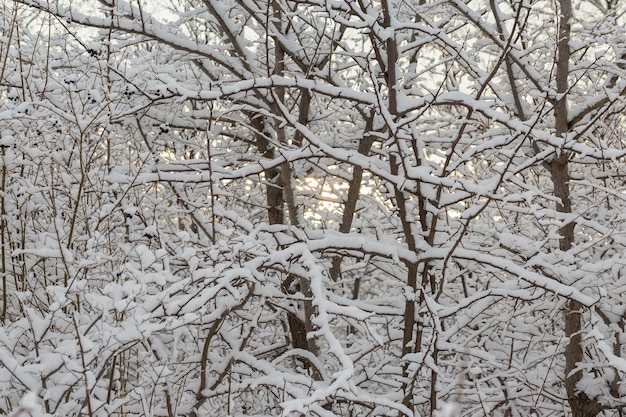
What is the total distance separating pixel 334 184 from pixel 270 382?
163 inches

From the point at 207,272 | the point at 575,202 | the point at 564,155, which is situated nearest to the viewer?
the point at 207,272

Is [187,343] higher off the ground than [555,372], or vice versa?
[187,343]

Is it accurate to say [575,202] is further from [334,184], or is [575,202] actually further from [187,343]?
[187,343]

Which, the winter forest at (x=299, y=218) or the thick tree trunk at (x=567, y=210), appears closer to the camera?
the winter forest at (x=299, y=218)

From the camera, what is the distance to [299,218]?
5.65 m

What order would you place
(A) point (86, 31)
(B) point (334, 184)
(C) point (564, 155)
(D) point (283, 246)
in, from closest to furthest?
(D) point (283, 246) < (C) point (564, 155) < (A) point (86, 31) < (B) point (334, 184)

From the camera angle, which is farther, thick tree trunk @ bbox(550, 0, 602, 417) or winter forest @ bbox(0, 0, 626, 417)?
thick tree trunk @ bbox(550, 0, 602, 417)

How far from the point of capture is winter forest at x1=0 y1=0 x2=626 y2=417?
3.39 m

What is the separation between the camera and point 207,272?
3.36 m

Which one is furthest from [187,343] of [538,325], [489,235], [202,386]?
[538,325]

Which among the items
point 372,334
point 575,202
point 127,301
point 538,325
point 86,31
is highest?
point 86,31

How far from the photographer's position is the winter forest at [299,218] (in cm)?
339

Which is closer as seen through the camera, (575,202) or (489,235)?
(489,235)

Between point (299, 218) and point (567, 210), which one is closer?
point (299, 218)
